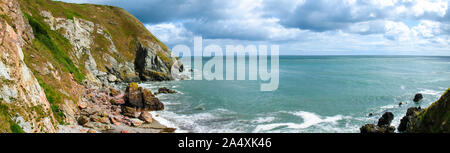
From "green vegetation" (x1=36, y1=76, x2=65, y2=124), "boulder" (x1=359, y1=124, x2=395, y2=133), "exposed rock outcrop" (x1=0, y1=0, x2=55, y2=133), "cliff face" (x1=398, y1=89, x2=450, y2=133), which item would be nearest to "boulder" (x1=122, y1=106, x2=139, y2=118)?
"green vegetation" (x1=36, y1=76, x2=65, y2=124)

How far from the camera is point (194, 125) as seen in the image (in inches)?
1123

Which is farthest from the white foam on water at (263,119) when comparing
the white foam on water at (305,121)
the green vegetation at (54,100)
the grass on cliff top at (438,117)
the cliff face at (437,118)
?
the green vegetation at (54,100)

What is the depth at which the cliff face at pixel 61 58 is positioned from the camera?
666 inches

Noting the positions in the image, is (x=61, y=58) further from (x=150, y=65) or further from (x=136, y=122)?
(x=150, y=65)

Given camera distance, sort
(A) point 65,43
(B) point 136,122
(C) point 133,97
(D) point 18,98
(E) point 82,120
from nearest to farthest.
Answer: (D) point 18,98 < (E) point 82,120 < (B) point 136,122 < (C) point 133,97 < (A) point 65,43

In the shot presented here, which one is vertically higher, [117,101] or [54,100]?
[54,100]

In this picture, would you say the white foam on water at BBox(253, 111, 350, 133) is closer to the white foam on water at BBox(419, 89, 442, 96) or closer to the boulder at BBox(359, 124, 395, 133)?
the boulder at BBox(359, 124, 395, 133)

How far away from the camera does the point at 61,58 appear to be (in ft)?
125

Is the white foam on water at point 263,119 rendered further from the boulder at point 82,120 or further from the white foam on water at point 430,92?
the white foam on water at point 430,92

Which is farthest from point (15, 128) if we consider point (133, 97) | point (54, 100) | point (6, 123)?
point (133, 97)

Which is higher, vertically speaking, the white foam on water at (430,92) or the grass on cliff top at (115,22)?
the grass on cliff top at (115,22)

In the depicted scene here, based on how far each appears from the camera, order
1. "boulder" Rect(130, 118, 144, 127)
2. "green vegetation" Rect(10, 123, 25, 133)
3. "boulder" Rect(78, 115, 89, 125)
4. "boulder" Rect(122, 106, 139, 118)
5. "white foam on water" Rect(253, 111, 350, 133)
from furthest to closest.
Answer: "boulder" Rect(122, 106, 139, 118)
"white foam on water" Rect(253, 111, 350, 133)
"boulder" Rect(130, 118, 144, 127)
"boulder" Rect(78, 115, 89, 125)
"green vegetation" Rect(10, 123, 25, 133)

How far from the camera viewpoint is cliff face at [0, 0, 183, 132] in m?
16.9
